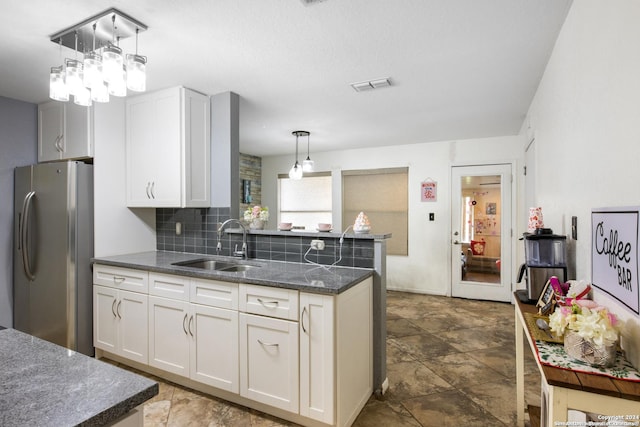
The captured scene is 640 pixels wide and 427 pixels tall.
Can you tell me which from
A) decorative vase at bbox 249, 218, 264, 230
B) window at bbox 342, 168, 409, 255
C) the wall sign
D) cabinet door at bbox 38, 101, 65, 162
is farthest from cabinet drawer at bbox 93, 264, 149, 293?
the wall sign

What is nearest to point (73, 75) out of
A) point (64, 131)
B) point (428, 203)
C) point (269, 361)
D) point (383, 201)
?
point (64, 131)

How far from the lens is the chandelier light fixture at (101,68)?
173cm

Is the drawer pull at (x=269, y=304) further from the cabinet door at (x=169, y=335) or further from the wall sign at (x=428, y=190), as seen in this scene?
the wall sign at (x=428, y=190)

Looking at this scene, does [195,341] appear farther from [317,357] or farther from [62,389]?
[62,389]

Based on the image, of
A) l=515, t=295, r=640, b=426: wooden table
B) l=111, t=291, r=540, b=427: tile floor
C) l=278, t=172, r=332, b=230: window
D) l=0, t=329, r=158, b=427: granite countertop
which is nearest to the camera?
l=0, t=329, r=158, b=427: granite countertop

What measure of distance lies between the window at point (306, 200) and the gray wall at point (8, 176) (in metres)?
3.77

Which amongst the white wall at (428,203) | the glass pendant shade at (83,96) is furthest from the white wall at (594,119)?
the white wall at (428,203)

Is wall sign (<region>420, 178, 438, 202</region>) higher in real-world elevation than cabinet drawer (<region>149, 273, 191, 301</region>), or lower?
higher

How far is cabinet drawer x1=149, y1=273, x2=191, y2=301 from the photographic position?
2.36 m

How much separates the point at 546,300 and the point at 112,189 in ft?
11.1

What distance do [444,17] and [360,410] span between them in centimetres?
245

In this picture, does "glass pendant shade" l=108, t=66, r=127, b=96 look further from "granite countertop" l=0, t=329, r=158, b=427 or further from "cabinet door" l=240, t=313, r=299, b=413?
"cabinet door" l=240, t=313, r=299, b=413

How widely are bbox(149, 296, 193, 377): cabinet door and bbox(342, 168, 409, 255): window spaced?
3692 mm

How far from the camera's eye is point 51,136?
3232 millimetres
